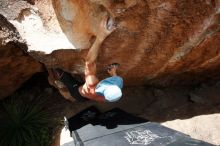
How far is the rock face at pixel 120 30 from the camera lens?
13.1ft

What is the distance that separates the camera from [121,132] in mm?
4680

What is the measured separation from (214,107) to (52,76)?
2.43 metres

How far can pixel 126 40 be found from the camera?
4.41 metres

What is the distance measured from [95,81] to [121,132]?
32.8 inches

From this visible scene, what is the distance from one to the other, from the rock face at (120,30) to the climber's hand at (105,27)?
2.0 inches

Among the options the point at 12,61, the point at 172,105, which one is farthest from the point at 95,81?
the point at 172,105

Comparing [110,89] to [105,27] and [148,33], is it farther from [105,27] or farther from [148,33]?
[148,33]

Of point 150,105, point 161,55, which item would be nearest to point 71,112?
point 150,105

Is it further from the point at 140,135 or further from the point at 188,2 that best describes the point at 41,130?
the point at 188,2

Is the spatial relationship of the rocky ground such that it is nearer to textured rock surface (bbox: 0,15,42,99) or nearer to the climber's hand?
textured rock surface (bbox: 0,15,42,99)

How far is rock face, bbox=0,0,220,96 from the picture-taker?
13.1 feet

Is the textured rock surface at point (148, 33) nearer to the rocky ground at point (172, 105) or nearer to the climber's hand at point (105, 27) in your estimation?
the climber's hand at point (105, 27)

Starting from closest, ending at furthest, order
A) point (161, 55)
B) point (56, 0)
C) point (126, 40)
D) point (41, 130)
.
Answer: point (56, 0)
point (126, 40)
point (161, 55)
point (41, 130)

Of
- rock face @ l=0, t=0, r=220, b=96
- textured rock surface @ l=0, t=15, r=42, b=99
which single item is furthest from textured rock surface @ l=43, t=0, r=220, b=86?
textured rock surface @ l=0, t=15, r=42, b=99
